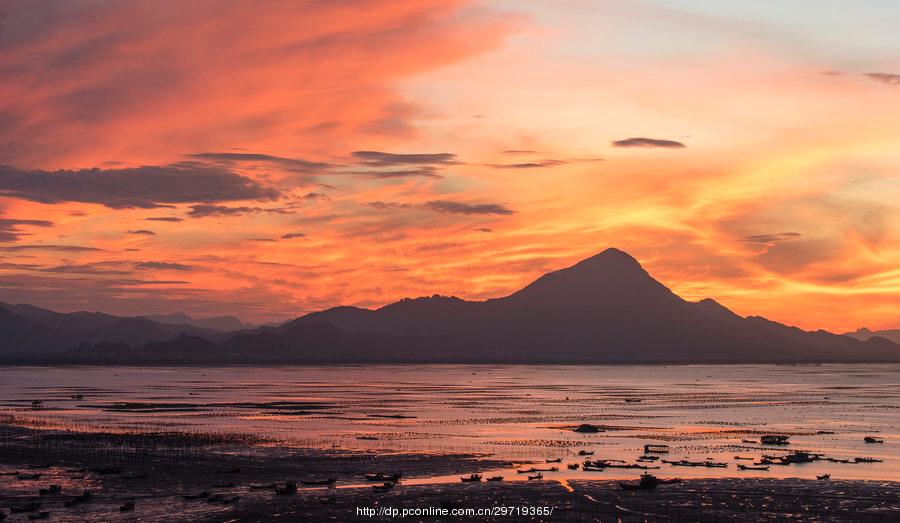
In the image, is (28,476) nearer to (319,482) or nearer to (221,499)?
(221,499)

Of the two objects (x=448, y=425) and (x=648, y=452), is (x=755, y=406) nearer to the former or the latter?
(x=448, y=425)

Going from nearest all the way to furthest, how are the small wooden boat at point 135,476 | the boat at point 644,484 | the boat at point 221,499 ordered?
the boat at point 221,499, the boat at point 644,484, the small wooden boat at point 135,476

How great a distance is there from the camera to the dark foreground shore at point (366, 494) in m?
52.4

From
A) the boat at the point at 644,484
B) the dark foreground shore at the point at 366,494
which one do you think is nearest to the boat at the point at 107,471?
the dark foreground shore at the point at 366,494

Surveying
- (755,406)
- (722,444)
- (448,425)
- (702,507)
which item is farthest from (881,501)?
(755,406)

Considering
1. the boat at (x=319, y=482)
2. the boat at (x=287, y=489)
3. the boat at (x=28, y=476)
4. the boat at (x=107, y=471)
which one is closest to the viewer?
the boat at (x=287, y=489)

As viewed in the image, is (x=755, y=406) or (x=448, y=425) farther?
(x=755, y=406)

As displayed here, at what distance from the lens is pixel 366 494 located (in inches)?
2302

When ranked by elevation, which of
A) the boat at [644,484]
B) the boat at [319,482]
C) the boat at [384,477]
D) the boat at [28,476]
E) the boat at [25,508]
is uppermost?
the boat at [644,484]

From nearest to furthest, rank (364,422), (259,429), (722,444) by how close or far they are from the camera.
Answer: (722,444) < (259,429) < (364,422)

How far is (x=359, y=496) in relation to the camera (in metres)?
57.8

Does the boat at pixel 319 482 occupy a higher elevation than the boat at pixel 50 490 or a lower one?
higher

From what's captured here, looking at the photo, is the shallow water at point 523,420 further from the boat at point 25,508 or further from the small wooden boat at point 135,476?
the boat at point 25,508

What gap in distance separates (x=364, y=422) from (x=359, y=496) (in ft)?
180
